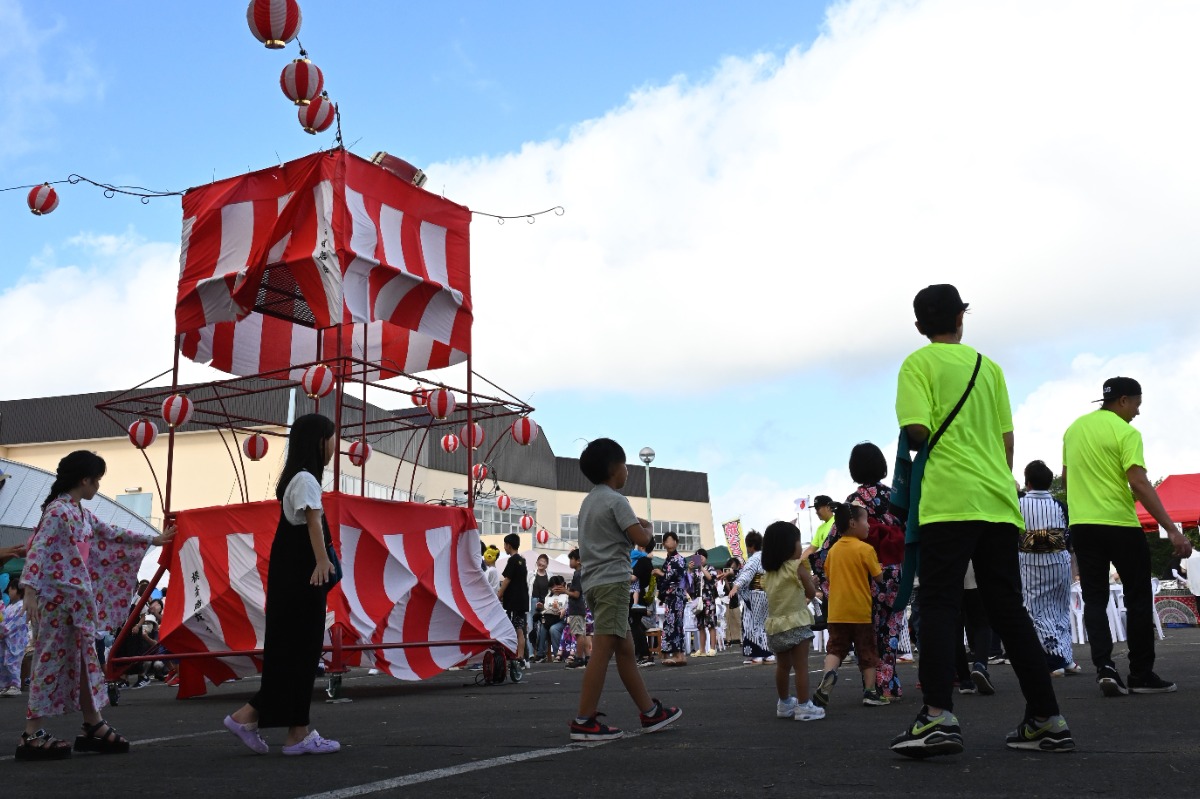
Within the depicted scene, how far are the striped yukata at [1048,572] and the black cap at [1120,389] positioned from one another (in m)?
2.06

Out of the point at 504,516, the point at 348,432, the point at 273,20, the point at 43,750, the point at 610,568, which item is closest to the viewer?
the point at 43,750

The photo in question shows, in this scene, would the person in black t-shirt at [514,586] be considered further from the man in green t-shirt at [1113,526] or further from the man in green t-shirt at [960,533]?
the man in green t-shirt at [960,533]

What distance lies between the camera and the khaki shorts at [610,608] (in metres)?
5.94

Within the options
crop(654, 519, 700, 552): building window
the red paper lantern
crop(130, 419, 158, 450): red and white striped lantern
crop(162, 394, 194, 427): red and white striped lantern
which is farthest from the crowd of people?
crop(654, 519, 700, 552): building window

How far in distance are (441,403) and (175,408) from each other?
283 centimetres

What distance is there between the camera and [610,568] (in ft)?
19.8

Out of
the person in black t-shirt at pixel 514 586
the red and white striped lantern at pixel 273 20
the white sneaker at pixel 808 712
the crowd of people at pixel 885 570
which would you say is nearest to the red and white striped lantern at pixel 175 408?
the red and white striped lantern at pixel 273 20

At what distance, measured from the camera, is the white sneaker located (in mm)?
6480

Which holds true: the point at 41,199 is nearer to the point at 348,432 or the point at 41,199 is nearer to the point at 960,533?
the point at 960,533

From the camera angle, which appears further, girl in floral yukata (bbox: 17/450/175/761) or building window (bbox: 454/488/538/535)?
building window (bbox: 454/488/538/535)

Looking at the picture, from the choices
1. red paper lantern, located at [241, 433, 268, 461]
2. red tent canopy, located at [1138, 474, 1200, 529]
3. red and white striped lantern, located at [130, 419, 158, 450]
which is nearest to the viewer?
red and white striped lantern, located at [130, 419, 158, 450]

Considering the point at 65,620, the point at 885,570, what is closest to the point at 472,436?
the point at 885,570

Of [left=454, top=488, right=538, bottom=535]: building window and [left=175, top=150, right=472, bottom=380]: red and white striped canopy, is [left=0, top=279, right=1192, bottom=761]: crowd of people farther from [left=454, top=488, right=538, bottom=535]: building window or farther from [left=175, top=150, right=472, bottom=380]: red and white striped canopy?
[left=454, top=488, right=538, bottom=535]: building window

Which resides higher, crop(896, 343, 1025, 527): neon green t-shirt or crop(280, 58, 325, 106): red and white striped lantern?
crop(280, 58, 325, 106): red and white striped lantern
